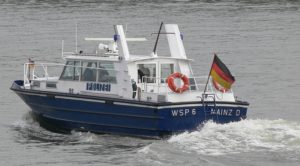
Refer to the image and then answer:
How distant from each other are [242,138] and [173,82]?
3.28 m

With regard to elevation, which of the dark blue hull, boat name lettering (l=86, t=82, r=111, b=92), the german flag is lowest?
the dark blue hull

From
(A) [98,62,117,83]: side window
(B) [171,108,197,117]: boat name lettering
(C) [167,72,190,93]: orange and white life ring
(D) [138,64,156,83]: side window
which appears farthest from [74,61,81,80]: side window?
(B) [171,108,197,117]: boat name lettering

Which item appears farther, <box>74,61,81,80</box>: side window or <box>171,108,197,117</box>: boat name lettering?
<box>74,61,81,80</box>: side window

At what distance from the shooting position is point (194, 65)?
50.6m

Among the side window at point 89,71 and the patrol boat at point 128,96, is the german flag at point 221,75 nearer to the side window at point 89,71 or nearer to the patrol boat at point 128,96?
the patrol boat at point 128,96

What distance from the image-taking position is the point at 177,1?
88688 mm

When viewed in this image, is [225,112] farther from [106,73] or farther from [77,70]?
[77,70]

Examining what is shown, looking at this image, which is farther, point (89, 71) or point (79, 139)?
point (89, 71)

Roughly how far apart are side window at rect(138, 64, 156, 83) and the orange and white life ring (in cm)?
136

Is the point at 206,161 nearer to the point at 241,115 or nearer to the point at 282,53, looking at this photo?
the point at 241,115

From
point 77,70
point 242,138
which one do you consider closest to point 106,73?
point 77,70

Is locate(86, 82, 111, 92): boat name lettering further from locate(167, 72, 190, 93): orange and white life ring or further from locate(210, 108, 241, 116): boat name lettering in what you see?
locate(210, 108, 241, 116): boat name lettering

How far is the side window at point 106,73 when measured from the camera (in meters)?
33.3

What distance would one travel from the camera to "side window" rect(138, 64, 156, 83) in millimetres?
33438
